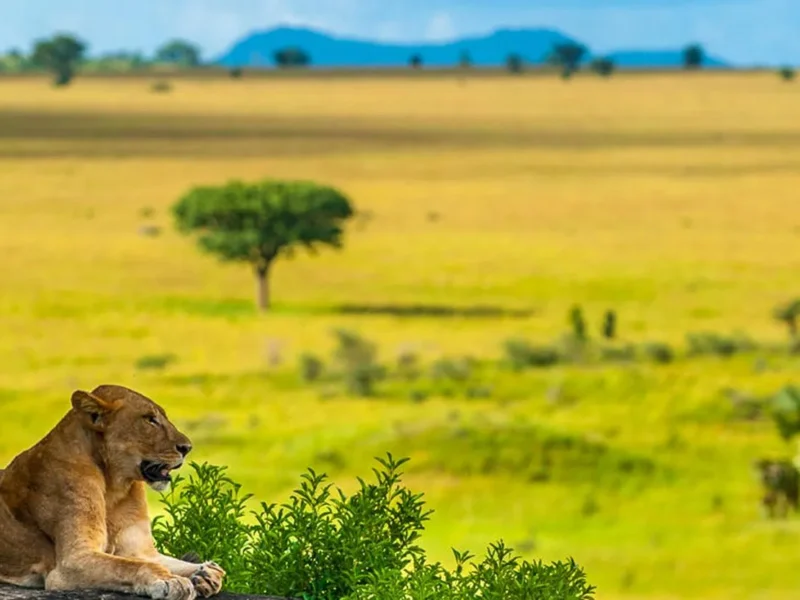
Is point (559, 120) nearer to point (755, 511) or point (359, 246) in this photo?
point (359, 246)

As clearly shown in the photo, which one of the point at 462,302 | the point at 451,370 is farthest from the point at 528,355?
the point at 462,302

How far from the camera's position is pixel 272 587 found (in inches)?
350

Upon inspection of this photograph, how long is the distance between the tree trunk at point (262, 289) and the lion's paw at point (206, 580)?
72.5 meters

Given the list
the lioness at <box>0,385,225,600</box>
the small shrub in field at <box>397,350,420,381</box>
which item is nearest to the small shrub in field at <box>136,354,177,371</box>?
the small shrub in field at <box>397,350,420,381</box>

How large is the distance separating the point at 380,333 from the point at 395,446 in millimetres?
27238

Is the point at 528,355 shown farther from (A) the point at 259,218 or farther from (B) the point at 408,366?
(A) the point at 259,218

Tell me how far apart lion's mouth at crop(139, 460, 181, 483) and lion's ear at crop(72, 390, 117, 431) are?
253 millimetres

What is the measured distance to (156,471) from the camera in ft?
25.5

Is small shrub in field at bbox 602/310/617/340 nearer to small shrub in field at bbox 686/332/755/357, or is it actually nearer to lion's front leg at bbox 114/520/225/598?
small shrub in field at bbox 686/332/755/357

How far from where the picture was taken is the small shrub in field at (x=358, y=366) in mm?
57531

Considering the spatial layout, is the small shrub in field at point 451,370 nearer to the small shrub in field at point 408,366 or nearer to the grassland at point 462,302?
the small shrub in field at point 408,366

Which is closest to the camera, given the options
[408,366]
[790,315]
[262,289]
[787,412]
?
[787,412]

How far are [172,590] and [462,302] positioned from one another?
74234mm

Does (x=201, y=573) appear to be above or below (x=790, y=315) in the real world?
below
